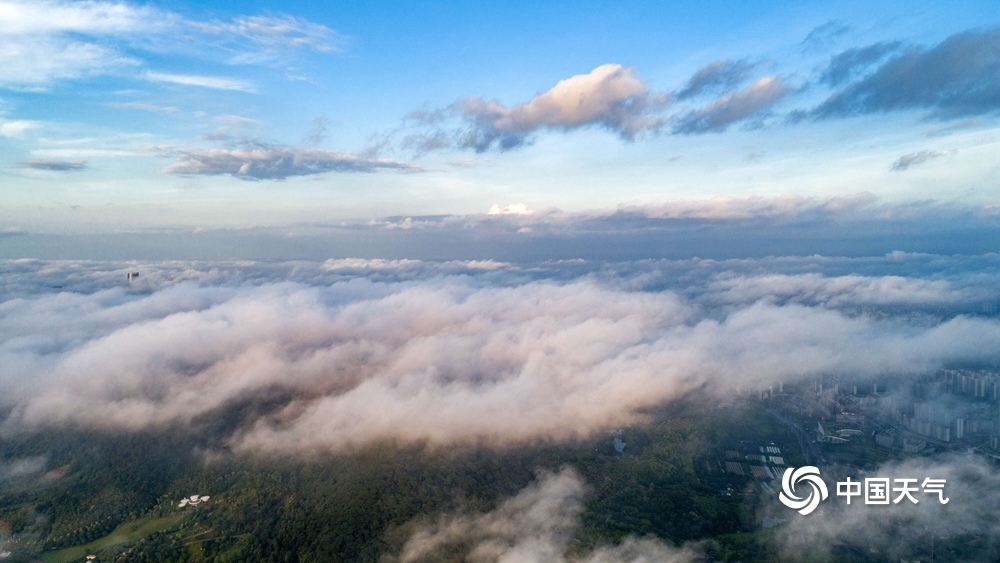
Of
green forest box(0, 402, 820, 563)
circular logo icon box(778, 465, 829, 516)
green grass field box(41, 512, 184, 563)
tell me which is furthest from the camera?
green grass field box(41, 512, 184, 563)

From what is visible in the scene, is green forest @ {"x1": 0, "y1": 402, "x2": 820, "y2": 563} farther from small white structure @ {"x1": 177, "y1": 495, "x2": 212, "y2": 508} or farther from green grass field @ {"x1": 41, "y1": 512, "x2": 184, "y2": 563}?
small white structure @ {"x1": 177, "y1": 495, "x2": 212, "y2": 508}

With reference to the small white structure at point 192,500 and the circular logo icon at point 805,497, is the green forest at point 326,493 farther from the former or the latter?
the circular logo icon at point 805,497

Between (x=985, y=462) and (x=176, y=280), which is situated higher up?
(x=176, y=280)

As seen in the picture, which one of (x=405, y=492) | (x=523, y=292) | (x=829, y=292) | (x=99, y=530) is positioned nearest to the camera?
(x=99, y=530)

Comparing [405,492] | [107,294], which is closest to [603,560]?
[405,492]

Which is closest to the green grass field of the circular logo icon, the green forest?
the green forest

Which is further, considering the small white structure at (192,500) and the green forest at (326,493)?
the small white structure at (192,500)

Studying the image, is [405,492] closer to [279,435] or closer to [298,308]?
[279,435]

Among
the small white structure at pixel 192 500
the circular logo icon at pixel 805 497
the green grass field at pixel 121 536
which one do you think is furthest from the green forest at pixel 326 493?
the circular logo icon at pixel 805 497
